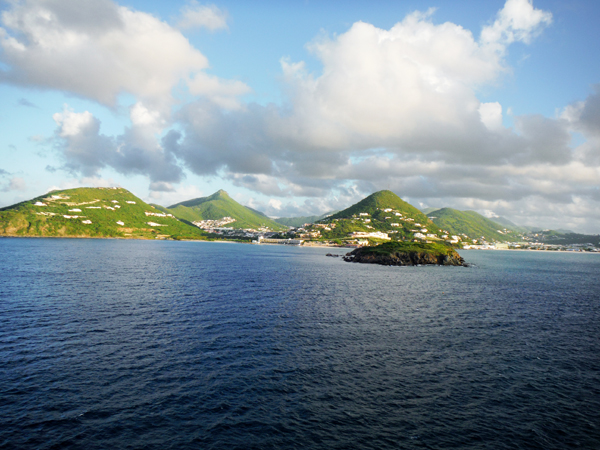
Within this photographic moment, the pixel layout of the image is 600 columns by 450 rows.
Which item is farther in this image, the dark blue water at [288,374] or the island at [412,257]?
the island at [412,257]

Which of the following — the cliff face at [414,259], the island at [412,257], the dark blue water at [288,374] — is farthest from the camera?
the island at [412,257]

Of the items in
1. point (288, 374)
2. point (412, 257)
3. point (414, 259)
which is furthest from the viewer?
point (412, 257)

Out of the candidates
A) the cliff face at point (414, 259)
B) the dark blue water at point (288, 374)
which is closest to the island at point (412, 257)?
the cliff face at point (414, 259)

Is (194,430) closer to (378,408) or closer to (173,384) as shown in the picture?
(173,384)

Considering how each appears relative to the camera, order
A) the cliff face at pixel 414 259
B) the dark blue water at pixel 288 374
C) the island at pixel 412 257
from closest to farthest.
Answer: the dark blue water at pixel 288 374 < the cliff face at pixel 414 259 < the island at pixel 412 257

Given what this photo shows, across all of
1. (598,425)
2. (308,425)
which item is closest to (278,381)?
(308,425)

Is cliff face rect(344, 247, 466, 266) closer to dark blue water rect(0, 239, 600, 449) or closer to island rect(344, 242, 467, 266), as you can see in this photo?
island rect(344, 242, 467, 266)

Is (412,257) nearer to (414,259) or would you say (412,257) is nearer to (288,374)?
(414,259)

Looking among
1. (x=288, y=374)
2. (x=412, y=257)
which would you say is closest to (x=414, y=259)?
(x=412, y=257)

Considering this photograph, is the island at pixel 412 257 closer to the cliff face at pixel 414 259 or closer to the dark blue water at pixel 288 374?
the cliff face at pixel 414 259
